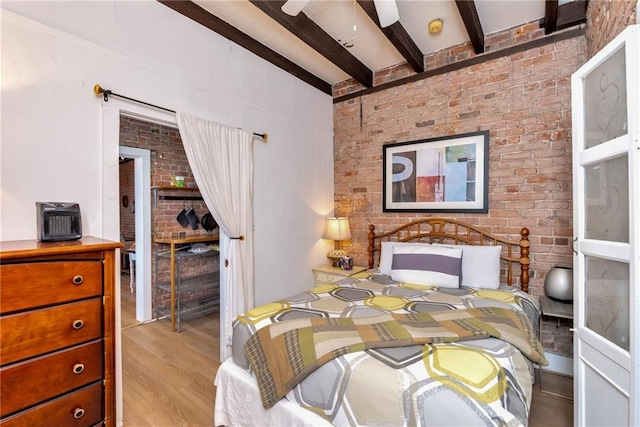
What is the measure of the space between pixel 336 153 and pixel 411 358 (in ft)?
9.94

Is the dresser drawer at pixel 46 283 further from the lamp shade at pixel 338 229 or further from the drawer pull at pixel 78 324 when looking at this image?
the lamp shade at pixel 338 229

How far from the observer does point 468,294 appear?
2.29m

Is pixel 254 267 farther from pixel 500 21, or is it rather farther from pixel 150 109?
pixel 500 21

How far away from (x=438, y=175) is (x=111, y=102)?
9.54 ft

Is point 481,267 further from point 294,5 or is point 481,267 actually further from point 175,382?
point 175,382

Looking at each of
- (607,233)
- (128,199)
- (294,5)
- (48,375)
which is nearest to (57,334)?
(48,375)

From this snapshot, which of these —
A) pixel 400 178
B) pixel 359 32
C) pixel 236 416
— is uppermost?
pixel 359 32

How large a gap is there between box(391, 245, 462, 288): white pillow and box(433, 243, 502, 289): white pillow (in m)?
0.10

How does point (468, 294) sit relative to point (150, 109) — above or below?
below

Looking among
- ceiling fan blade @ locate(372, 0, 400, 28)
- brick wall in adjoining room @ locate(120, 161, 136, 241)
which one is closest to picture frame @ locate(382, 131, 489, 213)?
ceiling fan blade @ locate(372, 0, 400, 28)

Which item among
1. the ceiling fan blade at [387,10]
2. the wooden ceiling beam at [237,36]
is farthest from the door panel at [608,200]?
the wooden ceiling beam at [237,36]

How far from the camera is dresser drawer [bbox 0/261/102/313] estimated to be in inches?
47.8

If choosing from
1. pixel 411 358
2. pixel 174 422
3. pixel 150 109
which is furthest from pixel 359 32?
pixel 174 422

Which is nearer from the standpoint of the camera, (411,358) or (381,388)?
(381,388)
